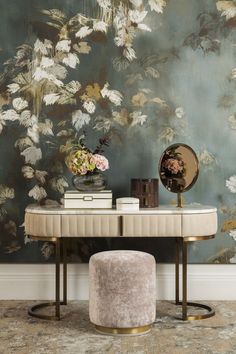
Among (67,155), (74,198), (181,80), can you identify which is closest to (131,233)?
(74,198)

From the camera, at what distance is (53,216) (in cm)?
450

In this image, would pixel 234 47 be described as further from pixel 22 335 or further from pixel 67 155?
pixel 22 335

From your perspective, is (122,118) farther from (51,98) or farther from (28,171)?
(28,171)

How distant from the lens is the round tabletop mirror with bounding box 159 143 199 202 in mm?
4711

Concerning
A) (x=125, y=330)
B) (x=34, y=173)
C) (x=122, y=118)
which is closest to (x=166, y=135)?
(x=122, y=118)

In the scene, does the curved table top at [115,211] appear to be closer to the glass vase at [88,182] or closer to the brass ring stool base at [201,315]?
the glass vase at [88,182]

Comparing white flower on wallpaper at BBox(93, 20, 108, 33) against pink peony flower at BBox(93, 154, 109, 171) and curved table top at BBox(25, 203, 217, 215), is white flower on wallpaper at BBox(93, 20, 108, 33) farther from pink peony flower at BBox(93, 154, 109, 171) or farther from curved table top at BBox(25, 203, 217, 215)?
curved table top at BBox(25, 203, 217, 215)

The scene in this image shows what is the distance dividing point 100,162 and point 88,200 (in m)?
0.27

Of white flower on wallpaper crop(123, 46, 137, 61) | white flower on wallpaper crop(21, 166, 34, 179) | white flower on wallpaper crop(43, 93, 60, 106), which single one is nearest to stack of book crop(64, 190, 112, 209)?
white flower on wallpaper crop(21, 166, 34, 179)

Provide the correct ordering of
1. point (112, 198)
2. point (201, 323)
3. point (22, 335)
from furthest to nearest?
point (112, 198) < point (201, 323) < point (22, 335)

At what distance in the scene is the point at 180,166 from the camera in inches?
186

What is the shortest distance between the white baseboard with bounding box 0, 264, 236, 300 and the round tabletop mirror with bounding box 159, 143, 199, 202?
750 mm

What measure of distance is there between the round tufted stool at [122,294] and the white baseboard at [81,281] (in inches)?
37.5

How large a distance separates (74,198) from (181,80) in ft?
4.02
